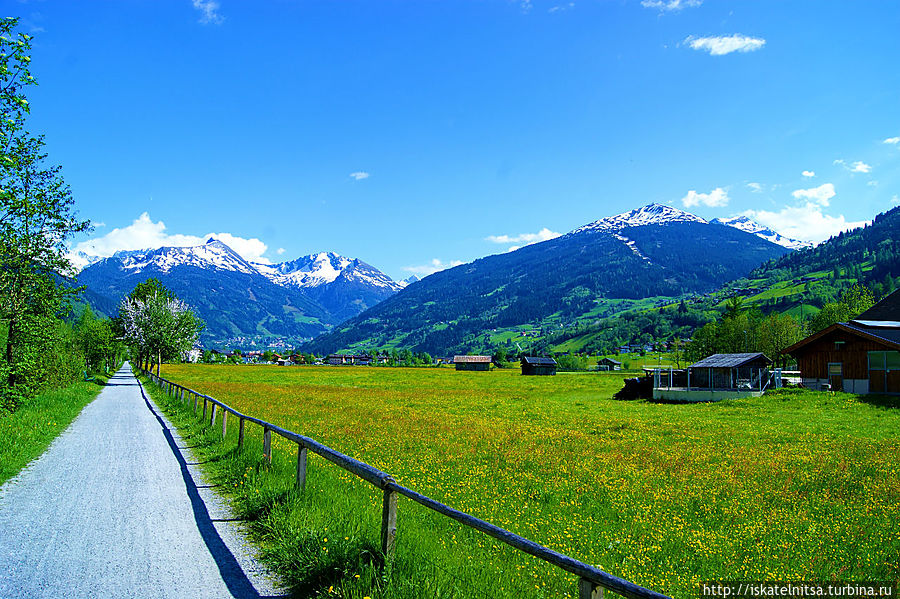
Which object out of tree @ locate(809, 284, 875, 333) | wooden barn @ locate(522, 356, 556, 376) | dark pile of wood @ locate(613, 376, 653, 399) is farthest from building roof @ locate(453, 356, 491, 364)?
dark pile of wood @ locate(613, 376, 653, 399)

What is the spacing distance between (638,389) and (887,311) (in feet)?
91.6

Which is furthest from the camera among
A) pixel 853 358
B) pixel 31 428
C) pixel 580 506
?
pixel 853 358

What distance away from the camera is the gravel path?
622 cm

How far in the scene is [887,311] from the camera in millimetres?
54938

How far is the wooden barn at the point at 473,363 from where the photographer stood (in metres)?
162

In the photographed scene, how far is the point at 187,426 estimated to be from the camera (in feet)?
67.9

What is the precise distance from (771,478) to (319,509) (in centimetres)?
1154

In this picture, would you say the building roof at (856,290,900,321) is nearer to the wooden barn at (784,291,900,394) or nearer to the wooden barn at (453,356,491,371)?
the wooden barn at (784,291,900,394)

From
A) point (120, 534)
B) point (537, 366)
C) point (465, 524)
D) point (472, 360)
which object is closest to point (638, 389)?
point (120, 534)

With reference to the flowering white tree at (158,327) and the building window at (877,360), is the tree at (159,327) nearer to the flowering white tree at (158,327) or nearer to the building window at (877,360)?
the flowering white tree at (158,327)

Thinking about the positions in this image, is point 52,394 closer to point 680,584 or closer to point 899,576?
point 680,584

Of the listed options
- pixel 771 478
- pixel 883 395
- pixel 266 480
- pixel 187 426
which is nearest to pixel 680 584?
pixel 266 480

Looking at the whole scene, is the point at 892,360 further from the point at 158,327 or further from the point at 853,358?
the point at 158,327

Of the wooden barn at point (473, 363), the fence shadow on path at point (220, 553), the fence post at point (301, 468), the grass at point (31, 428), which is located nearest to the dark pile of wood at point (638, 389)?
the grass at point (31, 428)
